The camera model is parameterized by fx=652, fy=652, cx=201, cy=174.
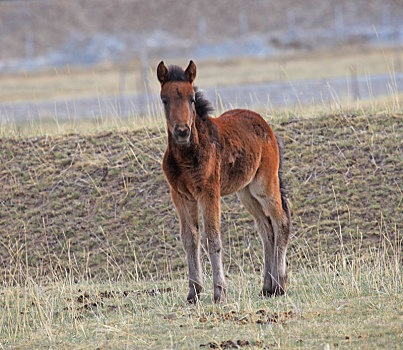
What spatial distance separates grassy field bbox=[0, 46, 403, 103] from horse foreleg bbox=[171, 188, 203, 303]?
22.1m

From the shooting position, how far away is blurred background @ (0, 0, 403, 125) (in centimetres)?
2322

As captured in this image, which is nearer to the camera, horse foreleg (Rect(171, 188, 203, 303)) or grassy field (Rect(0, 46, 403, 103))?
horse foreleg (Rect(171, 188, 203, 303))

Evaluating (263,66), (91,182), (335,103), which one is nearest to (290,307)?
(91,182)

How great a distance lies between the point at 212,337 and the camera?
19.5 ft

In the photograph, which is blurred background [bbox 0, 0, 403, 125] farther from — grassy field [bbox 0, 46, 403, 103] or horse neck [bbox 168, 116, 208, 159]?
horse neck [bbox 168, 116, 208, 159]

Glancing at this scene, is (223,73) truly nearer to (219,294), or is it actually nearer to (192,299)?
(192,299)

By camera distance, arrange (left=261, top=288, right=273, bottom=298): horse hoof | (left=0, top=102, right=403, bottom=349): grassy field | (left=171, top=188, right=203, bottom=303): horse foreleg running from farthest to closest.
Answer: (left=261, top=288, right=273, bottom=298): horse hoof, (left=171, top=188, right=203, bottom=303): horse foreleg, (left=0, top=102, right=403, bottom=349): grassy field

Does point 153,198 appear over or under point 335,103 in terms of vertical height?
under

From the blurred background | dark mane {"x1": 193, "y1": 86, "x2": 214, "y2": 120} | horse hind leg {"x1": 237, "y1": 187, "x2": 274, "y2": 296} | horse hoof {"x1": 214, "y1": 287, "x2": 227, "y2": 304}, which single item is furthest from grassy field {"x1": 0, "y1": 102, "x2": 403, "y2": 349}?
dark mane {"x1": 193, "y1": 86, "x2": 214, "y2": 120}

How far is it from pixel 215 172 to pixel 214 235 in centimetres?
70

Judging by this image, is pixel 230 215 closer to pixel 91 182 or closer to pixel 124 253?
pixel 124 253

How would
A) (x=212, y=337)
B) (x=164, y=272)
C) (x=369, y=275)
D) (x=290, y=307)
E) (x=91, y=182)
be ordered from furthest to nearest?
(x=91, y=182)
(x=164, y=272)
(x=369, y=275)
(x=290, y=307)
(x=212, y=337)

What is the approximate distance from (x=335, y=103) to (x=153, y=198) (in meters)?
4.32

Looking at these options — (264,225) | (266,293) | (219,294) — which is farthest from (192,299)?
(264,225)
